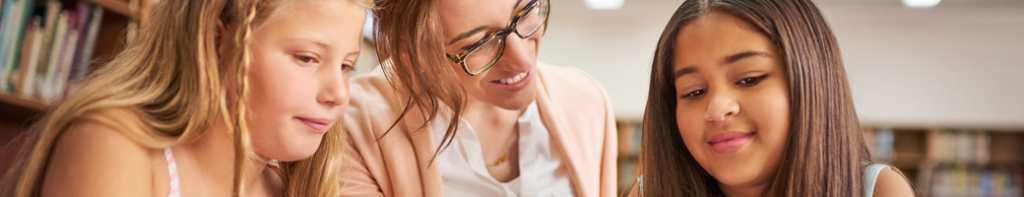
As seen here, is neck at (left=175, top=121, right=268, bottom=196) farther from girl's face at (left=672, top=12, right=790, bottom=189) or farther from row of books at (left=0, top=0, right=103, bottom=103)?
row of books at (left=0, top=0, right=103, bottom=103)

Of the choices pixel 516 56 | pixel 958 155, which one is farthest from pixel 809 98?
pixel 958 155

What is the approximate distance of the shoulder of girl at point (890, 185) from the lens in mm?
1011

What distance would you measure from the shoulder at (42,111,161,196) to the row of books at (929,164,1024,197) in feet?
20.2

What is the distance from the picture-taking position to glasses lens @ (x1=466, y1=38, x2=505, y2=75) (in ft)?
4.09

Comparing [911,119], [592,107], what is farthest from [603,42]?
[592,107]

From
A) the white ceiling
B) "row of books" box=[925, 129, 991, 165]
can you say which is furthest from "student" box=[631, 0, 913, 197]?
"row of books" box=[925, 129, 991, 165]

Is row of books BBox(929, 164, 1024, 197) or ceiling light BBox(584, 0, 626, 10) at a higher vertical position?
ceiling light BBox(584, 0, 626, 10)

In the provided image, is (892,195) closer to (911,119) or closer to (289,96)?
(289,96)

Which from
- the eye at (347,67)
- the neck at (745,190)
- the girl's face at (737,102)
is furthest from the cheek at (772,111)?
the eye at (347,67)

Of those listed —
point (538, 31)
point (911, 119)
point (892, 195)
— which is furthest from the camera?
point (911, 119)

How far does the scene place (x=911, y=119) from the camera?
18.6 ft

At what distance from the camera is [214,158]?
37.1 inches

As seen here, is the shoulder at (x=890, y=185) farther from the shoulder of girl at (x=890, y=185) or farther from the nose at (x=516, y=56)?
the nose at (x=516, y=56)

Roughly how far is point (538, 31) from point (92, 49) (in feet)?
3.97
